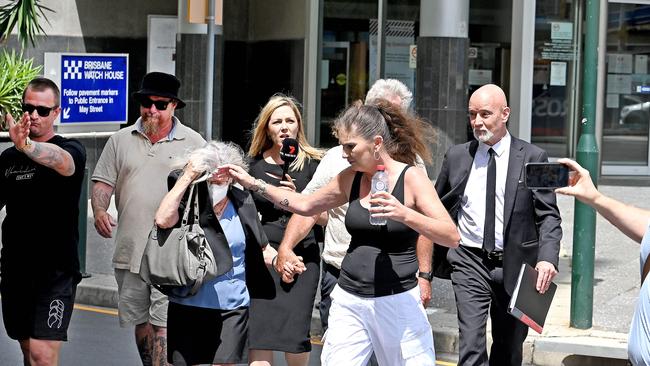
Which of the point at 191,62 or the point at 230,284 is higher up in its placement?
the point at 191,62

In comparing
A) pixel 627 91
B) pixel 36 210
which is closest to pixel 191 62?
pixel 627 91

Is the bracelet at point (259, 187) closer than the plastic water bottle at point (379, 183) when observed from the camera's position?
No

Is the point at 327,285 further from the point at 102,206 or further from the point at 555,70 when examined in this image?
the point at 555,70

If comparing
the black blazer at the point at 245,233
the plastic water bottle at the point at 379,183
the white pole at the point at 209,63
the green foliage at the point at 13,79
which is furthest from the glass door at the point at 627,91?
the plastic water bottle at the point at 379,183

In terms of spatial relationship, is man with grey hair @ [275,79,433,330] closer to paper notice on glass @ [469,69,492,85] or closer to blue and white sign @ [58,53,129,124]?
blue and white sign @ [58,53,129,124]

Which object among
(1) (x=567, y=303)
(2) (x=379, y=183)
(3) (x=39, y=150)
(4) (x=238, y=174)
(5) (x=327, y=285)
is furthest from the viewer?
(1) (x=567, y=303)

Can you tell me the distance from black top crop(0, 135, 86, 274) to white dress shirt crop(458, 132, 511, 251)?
7.08ft

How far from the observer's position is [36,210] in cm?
688

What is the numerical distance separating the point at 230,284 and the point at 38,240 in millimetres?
1234

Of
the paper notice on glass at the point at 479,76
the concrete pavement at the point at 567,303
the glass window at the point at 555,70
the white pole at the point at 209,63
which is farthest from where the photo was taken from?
the paper notice on glass at the point at 479,76

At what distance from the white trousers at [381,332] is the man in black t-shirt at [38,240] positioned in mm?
1790

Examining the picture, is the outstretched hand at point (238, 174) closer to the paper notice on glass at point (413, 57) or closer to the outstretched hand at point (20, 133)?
the outstretched hand at point (20, 133)

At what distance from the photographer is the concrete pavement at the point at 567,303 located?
29.7 ft

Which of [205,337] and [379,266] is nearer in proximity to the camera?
[379,266]
